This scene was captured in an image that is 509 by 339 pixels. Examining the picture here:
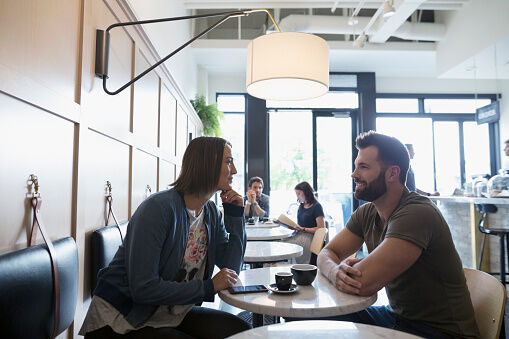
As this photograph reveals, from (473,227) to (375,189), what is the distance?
3622 mm

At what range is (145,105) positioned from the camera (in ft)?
8.44

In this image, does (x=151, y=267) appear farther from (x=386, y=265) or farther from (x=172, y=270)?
(x=386, y=265)

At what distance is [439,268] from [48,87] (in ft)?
5.26

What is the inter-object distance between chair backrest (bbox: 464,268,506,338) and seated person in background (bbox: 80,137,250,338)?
33.3 inches

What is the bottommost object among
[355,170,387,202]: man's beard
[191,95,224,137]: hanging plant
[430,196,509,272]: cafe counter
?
[430,196,509,272]: cafe counter

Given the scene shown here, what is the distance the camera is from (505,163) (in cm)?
712

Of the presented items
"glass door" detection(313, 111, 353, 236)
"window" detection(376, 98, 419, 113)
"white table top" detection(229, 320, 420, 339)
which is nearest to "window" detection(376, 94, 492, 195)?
"window" detection(376, 98, 419, 113)

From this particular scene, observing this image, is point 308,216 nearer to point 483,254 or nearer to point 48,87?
point 483,254

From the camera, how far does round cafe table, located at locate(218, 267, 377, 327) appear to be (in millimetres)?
1097

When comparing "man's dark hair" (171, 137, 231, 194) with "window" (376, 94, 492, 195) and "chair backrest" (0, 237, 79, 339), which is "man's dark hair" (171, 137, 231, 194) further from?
"window" (376, 94, 492, 195)

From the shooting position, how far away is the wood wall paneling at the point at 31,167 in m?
1.07

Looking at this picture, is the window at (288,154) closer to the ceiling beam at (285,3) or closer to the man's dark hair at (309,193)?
the ceiling beam at (285,3)

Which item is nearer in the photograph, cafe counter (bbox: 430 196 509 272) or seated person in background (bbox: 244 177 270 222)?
cafe counter (bbox: 430 196 509 272)

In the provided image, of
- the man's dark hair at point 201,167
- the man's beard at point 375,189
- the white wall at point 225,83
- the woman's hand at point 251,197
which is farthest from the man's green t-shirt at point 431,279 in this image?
the white wall at point 225,83
